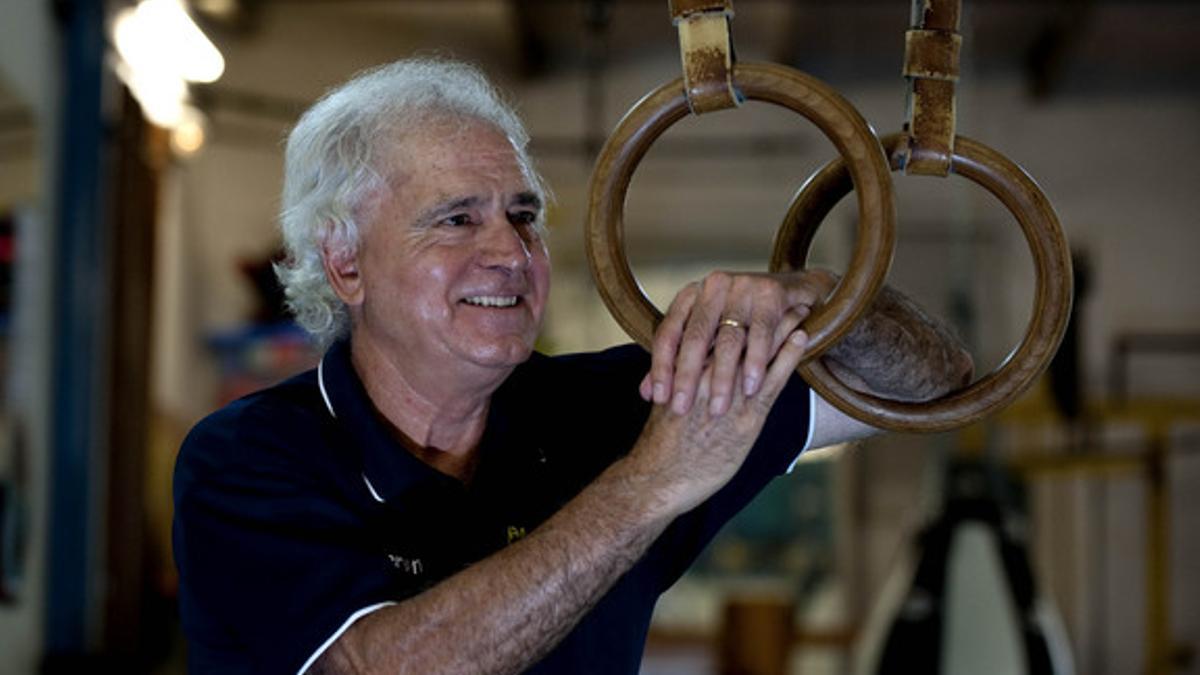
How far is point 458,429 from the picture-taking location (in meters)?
1.52

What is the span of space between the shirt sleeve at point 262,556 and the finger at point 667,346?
11.6 inches

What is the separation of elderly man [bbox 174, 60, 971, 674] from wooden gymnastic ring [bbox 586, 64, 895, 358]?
4 cm

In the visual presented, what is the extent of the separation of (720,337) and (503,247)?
0.35 meters

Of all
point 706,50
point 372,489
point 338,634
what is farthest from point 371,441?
point 706,50

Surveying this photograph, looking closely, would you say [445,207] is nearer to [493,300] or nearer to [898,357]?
[493,300]

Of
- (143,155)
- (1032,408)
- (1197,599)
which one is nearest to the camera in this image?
(143,155)

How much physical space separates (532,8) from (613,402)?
19.2 ft

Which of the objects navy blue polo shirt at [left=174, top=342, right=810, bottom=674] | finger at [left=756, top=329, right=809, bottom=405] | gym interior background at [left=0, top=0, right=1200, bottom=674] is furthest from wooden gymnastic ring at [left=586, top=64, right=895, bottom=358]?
gym interior background at [left=0, top=0, right=1200, bottom=674]

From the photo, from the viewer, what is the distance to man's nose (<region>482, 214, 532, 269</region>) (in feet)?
4.53

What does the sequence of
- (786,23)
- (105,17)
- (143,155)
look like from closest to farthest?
1. (105,17)
2. (143,155)
3. (786,23)

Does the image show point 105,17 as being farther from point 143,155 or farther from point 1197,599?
point 1197,599

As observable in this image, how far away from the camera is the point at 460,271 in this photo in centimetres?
139

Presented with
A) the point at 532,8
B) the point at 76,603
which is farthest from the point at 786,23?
the point at 76,603

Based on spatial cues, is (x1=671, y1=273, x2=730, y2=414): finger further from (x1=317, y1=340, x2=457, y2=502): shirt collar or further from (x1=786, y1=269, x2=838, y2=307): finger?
(x1=317, y1=340, x2=457, y2=502): shirt collar
